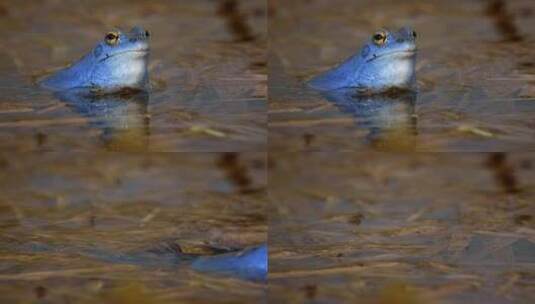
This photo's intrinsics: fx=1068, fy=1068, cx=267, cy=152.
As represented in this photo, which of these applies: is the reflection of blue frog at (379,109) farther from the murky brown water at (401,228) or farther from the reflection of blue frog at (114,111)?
the reflection of blue frog at (114,111)

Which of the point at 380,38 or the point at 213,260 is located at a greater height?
the point at 380,38

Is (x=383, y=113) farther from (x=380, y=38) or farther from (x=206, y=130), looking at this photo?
(x=206, y=130)

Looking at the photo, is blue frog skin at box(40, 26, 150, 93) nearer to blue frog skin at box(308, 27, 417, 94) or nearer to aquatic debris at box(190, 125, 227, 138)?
aquatic debris at box(190, 125, 227, 138)

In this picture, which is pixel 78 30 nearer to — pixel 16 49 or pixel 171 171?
pixel 16 49

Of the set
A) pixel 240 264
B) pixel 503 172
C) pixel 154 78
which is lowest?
pixel 240 264

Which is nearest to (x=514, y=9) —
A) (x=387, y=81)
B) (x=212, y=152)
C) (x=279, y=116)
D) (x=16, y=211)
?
(x=387, y=81)

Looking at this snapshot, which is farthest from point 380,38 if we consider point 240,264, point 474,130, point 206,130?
point 240,264

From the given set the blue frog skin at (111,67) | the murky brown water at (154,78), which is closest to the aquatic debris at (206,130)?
the murky brown water at (154,78)
